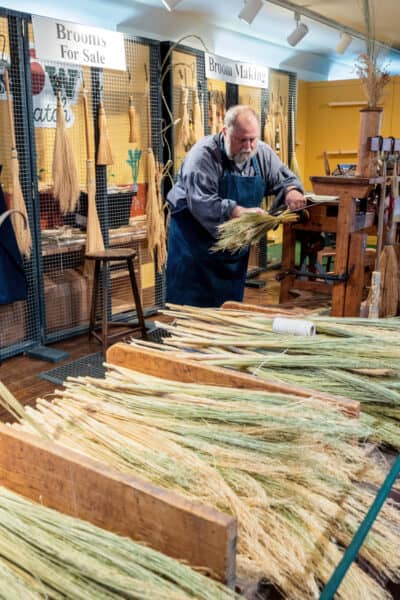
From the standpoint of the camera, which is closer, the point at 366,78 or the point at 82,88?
the point at 366,78

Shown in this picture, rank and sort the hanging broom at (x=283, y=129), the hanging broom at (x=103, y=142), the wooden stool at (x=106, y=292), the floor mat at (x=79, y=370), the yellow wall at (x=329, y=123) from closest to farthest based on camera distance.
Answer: the floor mat at (x=79, y=370), the wooden stool at (x=106, y=292), the hanging broom at (x=103, y=142), the hanging broom at (x=283, y=129), the yellow wall at (x=329, y=123)

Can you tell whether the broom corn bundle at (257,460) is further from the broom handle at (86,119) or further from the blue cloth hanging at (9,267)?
the broom handle at (86,119)

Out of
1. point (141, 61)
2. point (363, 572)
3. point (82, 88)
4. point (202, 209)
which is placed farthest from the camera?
point (141, 61)

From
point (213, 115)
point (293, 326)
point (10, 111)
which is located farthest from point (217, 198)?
point (213, 115)

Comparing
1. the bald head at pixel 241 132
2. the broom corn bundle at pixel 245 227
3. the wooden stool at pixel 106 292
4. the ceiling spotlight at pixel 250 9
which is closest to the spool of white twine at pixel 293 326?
the broom corn bundle at pixel 245 227

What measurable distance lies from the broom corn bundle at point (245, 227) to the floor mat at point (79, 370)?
5.07ft

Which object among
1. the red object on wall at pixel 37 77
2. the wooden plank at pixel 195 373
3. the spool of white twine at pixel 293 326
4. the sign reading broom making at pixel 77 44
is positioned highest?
the sign reading broom making at pixel 77 44

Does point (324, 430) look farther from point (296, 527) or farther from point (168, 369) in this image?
point (168, 369)

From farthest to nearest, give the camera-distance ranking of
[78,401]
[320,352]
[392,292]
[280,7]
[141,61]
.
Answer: [280,7]
[141,61]
[392,292]
[320,352]
[78,401]

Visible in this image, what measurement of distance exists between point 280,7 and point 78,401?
653cm

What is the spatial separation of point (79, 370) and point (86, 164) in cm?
177

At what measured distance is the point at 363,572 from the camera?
997mm

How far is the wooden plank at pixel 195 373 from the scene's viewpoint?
138 cm

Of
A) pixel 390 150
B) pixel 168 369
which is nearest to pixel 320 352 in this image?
pixel 168 369
